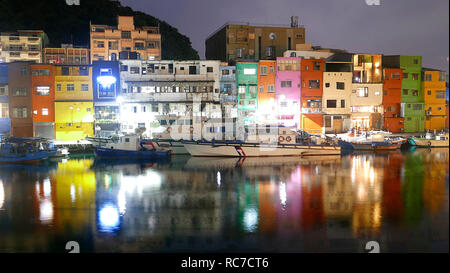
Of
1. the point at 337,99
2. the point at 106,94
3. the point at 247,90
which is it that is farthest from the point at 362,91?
the point at 106,94

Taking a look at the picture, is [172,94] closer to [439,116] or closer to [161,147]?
[161,147]

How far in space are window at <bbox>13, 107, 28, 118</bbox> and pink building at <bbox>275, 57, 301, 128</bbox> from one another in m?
24.6

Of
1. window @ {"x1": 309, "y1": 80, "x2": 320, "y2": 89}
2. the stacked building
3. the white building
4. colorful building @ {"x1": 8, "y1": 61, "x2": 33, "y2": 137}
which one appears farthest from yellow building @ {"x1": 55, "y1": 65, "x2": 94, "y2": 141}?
window @ {"x1": 309, "y1": 80, "x2": 320, "y2": 89}

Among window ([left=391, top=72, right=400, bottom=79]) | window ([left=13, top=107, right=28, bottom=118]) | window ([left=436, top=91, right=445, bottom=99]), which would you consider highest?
window ([left=391, top=72, right=400, bottom=79])

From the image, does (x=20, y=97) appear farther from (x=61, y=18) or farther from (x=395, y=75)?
(x=395, y=75)

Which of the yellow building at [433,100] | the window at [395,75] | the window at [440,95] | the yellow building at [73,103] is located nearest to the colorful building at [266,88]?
the window at [395,75]

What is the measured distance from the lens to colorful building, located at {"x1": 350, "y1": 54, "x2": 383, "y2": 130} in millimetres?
43562

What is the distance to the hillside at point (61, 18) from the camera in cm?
4788

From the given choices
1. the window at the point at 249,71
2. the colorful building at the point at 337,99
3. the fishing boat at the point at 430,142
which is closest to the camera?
the fishing boat at the point at 430,142

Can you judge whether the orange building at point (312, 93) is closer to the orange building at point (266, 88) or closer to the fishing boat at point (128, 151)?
the orange building at point (266, 88)

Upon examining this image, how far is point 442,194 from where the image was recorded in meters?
19.0

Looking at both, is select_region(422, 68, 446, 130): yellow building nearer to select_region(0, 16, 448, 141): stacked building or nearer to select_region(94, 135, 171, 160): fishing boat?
select_region(0, 16, 448, 141): stacked building

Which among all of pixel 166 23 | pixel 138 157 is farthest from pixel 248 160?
pixel 166 23
